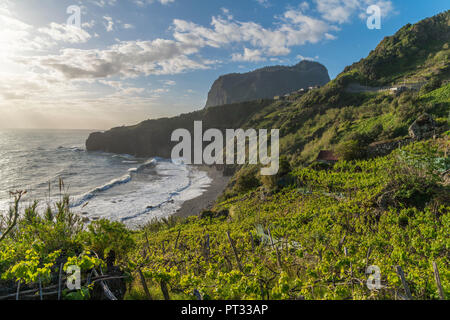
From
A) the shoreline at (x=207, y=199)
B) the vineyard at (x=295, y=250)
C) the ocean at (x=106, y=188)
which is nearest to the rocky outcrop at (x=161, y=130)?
the ocean at (x=106, y=188)

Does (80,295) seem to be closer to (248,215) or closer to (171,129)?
(248,215)

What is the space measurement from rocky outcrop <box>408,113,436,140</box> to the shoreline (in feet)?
60.3

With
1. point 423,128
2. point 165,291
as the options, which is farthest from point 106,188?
point 423,128

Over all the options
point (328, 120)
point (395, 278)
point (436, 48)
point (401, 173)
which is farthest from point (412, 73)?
point (395, 278)

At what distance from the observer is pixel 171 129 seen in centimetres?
8944

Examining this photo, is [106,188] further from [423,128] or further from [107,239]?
[423,128]

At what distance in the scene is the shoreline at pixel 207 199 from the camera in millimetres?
24616

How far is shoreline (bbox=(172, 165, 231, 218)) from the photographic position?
24616mm

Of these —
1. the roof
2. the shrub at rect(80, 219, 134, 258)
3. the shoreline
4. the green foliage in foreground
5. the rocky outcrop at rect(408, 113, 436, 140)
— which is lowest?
the shoreline

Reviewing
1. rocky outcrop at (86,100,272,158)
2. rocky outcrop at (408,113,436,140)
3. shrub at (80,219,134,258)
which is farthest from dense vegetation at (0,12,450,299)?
rocky outcrop at (86,100,272,158)

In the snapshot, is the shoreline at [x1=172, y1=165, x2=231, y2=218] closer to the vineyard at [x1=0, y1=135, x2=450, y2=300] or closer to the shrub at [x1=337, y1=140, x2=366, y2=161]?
the vineyard at [x1=0, y1=135, x2=450, y2=300]

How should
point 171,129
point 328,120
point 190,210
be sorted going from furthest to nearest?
1. point 171,129
2. point 328,120
3. point 190,210
